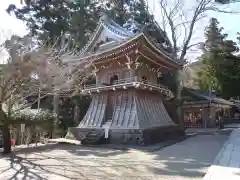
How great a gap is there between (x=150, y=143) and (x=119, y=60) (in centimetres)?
565

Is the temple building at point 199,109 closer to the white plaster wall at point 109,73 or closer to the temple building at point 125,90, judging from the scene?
the temple building at point 125,90

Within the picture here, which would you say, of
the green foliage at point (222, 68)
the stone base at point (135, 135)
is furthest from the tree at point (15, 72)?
the green foliage at point (222, 68)

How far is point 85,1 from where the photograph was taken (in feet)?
82.6

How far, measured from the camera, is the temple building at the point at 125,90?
1435cm

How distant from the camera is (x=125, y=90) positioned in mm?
15906

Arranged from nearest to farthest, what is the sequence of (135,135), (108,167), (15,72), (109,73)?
(108,167) → (15,72) → (135,135) → (109,73)

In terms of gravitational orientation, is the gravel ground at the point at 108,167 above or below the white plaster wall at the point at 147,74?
below

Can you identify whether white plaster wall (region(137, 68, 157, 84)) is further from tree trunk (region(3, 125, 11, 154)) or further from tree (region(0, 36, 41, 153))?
tree trunk (region(3, 125, 11, 154))

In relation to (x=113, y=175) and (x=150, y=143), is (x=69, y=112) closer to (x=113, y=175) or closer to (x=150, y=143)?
(x=150, y=143)

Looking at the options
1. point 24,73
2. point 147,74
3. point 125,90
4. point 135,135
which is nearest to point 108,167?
point 24,73

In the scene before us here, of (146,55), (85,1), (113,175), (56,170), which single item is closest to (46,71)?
(56,170)

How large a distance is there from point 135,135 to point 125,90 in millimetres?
Answer: 3362

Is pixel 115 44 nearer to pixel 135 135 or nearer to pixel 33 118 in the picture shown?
pixel 135 135

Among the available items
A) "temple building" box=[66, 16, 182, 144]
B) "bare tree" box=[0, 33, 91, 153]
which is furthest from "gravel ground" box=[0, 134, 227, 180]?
"temple building" box=[66, 16, 182, 144]
